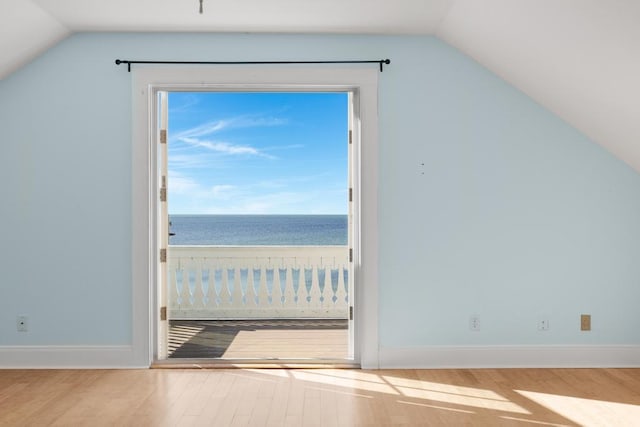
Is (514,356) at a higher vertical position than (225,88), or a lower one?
lower

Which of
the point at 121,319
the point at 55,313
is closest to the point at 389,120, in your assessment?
the point at 121,319

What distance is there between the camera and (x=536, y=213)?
3.95 m

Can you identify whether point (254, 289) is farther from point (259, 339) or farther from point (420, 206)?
point (420, 206)

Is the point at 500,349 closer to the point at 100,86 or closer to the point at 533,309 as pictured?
the point at 533,309

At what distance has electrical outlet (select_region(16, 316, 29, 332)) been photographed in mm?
3918

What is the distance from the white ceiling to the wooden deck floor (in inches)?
100

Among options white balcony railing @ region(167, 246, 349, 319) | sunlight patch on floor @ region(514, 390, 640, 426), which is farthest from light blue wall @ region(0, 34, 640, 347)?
white balcony railing @ region(167, 246, 349, 319)

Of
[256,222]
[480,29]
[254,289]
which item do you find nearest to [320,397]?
[480,29]

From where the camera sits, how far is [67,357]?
3.92 meters

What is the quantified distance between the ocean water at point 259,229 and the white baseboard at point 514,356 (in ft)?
39.6

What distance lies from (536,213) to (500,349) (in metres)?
1.02

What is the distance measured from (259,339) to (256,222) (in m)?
13.3

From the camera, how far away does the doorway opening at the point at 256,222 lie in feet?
16.0

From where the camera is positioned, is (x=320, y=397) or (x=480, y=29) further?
(x=480, y=29)
